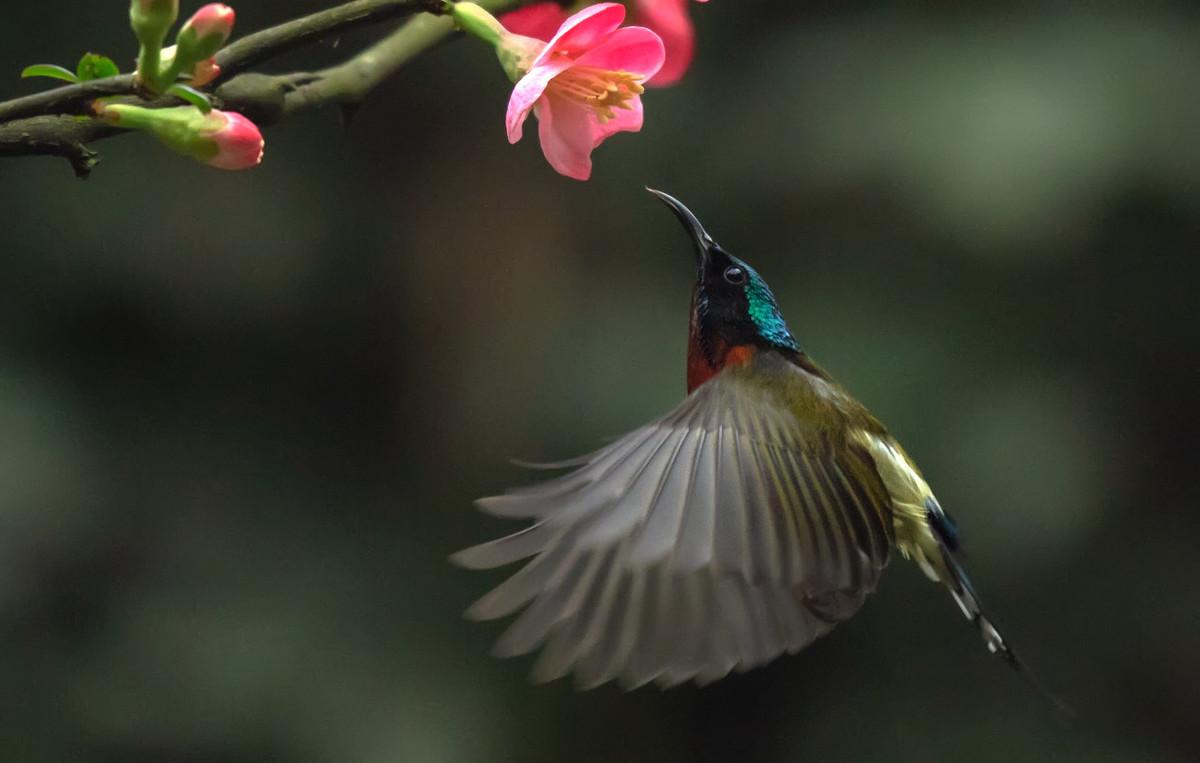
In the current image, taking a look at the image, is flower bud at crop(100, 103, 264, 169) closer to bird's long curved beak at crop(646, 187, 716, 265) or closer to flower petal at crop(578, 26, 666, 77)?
flower petal at crop(578, 26, 666, 77)

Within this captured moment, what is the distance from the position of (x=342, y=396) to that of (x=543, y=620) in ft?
8.33

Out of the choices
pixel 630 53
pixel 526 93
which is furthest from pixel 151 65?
pixel 630 53

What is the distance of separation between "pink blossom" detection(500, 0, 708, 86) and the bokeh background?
5.89 ft

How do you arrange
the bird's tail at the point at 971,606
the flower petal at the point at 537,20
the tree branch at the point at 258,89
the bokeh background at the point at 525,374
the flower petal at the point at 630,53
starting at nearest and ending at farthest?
the tree branch at the point at 258,89, the flower petal at the point at 630,53, the flower petal at the point at 537,20, the bird's tail at the point at 971,606, the bokeh background at the point at 525,374

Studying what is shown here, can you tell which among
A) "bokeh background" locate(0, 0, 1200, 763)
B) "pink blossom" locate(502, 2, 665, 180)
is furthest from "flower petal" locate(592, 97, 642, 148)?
"bokeh background" locate(0, 0, 1200, 763)

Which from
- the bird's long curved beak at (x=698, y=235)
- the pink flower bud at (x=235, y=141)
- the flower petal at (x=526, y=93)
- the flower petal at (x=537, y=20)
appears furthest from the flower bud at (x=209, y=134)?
the bird's long curved beak at (x=698, y=235)

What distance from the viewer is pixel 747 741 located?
346 cm

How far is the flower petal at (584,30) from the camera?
1.07 metres

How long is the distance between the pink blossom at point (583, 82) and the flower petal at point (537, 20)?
0.04 m

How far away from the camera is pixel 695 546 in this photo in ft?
4.31

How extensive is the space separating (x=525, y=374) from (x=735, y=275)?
72.1 inches

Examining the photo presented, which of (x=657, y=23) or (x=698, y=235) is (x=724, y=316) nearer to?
(x=698, y=235)

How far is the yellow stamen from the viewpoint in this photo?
1.23m

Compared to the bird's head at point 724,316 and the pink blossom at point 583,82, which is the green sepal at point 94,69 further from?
the bird's head at point 724,316
